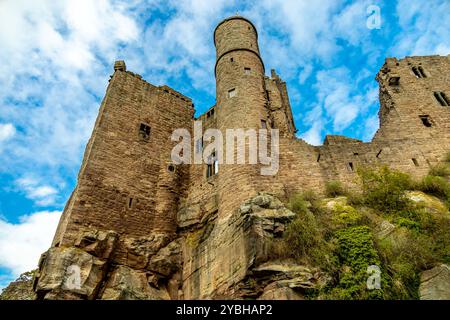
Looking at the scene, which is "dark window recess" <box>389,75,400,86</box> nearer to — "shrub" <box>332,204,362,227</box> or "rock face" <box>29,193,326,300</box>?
"shrub" <box>332,204,362,227</box>

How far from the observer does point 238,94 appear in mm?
15141

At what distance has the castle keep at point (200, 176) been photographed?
10.6 metres

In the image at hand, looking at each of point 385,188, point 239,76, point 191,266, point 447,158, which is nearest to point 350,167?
point 385,188

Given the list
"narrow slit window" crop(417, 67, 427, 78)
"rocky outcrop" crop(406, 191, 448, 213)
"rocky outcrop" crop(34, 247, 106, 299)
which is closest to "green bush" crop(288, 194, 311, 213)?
"rocky outcrop" crop(406, 191, 448, 213)

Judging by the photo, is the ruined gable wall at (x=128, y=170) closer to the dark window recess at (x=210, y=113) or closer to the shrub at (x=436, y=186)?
the dark window recess at (x=210, y=113)

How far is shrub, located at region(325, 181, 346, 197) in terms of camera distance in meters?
12.7

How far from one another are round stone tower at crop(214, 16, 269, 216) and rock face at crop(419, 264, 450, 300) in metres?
5.46

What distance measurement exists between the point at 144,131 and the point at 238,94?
4615mm

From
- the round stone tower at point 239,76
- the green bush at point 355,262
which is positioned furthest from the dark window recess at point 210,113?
the green bush at point 355,262

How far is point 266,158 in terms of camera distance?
1320 cm

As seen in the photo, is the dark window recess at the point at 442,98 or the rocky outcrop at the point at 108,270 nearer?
the rocky outcrop at the point at 108,270

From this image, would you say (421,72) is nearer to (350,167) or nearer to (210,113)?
(350,167)

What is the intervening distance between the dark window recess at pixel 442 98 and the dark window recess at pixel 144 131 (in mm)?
13965
